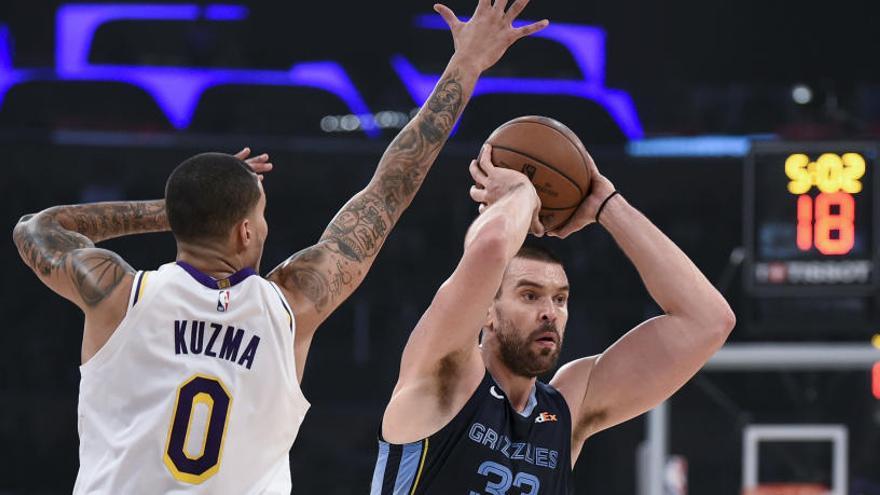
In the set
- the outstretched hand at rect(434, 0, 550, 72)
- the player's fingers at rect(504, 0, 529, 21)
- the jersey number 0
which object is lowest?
the jersey number 0

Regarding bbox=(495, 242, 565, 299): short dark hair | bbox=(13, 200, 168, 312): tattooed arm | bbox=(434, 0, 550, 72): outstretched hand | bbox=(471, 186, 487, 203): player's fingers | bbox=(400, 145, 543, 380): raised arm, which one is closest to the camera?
bbox=(13, 200, 168, 312): tattooed arm

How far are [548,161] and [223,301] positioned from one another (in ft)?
3.91

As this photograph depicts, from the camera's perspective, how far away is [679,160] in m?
10.5

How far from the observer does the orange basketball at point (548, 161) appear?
143 inches

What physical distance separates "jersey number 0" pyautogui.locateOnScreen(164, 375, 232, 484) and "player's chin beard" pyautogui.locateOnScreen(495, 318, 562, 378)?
1.02m

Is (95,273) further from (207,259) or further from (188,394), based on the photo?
(188,394)

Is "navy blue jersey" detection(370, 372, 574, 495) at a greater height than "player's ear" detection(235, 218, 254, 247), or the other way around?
"player's ear" detection(235, 218, 254, 247)

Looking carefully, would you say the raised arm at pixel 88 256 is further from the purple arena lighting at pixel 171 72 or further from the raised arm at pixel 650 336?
the purple arena lighting at pixel 171 72

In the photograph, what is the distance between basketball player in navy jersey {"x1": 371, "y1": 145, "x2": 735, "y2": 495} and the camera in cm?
319

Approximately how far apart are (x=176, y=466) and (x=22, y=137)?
321 inches

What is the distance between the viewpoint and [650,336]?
3.70 meters

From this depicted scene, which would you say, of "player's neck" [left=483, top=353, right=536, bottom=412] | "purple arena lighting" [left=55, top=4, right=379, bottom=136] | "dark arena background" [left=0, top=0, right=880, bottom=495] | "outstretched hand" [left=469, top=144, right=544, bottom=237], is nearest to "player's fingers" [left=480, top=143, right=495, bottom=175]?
"outstretched hand" [left=469, top=144, right=544, bottom=237]

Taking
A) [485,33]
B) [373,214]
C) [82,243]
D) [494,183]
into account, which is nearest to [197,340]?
[82,243]

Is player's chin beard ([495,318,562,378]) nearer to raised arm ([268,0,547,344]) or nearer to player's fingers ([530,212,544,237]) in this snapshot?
player's fingers ([530,212,544,237])
